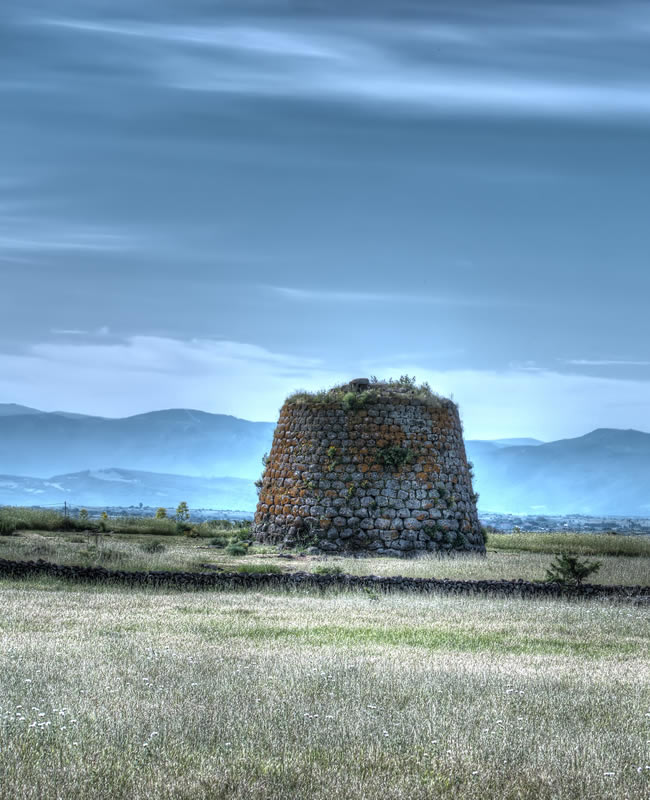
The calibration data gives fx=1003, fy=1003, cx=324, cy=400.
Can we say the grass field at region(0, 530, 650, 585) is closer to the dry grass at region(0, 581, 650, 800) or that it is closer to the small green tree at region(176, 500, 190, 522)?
the dry grass at region(0, 581, 650, 800)

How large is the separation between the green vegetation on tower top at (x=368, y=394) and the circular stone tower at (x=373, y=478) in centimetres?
5

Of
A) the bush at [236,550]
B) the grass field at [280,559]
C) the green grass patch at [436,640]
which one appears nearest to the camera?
the green grass patch at [436,640]

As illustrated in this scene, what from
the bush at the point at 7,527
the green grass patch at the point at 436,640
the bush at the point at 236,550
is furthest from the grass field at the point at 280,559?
the green grass patch at the point at 436,640

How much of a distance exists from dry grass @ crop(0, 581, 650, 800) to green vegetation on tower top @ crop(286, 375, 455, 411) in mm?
17770

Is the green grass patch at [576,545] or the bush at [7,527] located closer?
the bush at [7,527]

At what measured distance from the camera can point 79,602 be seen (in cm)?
1681

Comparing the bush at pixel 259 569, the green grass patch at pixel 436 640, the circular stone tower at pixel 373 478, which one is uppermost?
the circular stone tower at pixel 373 478

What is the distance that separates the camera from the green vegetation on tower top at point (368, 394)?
33.2m

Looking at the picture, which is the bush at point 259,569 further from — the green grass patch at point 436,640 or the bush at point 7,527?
the bush at point 7,527

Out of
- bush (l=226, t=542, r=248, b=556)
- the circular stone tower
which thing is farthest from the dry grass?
the circular stone tower

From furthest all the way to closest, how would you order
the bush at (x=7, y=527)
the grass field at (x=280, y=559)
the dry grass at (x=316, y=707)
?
1. the bush at (x=7, y=527)
2. the grass field at (x=280, y=559)
3. the dry grass at (x=316, y=707)

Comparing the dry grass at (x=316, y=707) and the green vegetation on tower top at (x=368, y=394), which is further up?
the green vegetation on tower top at (x=368, y=394)

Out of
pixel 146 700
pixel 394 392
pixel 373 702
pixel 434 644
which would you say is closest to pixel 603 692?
pixel 373 702

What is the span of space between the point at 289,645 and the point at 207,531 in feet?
91.8
